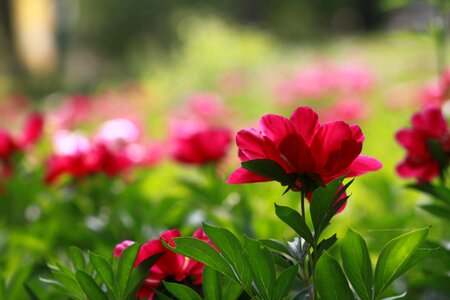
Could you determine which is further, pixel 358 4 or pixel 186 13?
pixel 358 4

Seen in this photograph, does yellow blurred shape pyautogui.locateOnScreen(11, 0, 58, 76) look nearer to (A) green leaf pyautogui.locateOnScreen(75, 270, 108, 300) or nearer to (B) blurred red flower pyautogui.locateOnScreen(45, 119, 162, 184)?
(B) blurred red flower pyautogui.locateOnScreen(45, 119, 162, 184)

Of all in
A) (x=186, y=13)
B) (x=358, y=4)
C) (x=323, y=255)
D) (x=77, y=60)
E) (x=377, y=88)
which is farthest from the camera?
(x=358, y=4)

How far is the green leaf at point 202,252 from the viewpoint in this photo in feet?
2.20

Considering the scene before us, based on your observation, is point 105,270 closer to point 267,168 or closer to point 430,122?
point 267,168

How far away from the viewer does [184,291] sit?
2.31ft

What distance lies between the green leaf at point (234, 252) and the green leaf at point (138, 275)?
0.09 m

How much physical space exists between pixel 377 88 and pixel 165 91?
2433mm

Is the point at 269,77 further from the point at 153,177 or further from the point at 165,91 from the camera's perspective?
the point at 153,177

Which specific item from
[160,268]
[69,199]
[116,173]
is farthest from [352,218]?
[160,268]

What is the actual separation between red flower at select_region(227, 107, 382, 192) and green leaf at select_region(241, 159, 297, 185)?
14 millimetres

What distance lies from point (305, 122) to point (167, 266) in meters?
0.23

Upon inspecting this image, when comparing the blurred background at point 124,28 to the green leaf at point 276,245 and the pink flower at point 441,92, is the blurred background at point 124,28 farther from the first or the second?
the green leaf at point 276,245

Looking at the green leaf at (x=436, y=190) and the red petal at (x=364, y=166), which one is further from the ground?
the red petal at (x=364, y=166)

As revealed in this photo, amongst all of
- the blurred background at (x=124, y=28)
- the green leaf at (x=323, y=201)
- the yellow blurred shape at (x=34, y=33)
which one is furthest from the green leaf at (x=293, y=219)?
the yellow blurred shape at (x=34, y=33)
